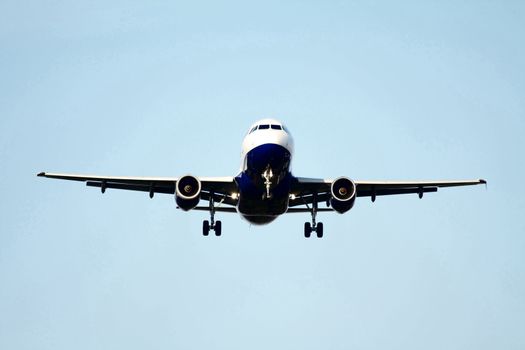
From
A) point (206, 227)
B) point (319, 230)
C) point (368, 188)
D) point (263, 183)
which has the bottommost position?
point (319, 230)

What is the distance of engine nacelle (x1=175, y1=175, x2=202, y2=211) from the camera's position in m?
37.6

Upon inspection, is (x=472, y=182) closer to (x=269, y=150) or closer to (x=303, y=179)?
(x=303, y=179)

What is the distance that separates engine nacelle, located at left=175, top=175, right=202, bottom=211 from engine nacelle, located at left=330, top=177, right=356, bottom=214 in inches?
238

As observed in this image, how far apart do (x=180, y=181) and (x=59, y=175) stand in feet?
22.1

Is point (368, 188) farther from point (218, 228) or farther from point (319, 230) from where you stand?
point (218, 228)

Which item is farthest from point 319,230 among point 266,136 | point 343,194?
point 266,136

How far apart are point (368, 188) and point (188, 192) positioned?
1026 cm

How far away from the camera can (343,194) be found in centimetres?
3806

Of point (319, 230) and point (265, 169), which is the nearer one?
point (265, 169)

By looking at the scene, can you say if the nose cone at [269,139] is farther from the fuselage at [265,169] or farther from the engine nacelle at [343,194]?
the engine nacelle at [343,194]

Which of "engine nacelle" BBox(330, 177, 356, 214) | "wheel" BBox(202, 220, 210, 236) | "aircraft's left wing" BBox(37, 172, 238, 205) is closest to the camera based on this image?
"engine nacelle" BBox(330, 177, 356, 214)

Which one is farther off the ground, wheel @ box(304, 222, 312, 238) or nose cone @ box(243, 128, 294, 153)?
nose cone @ box(243, 128, 294, 153)

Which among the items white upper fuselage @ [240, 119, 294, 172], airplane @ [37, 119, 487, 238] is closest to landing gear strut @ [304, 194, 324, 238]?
airplane @ [37, 119, 487, 238]

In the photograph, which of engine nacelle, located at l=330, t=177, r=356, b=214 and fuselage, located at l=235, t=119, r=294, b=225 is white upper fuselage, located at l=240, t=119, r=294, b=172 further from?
engine nacelle, located at l=330, t=177, r=356, b=214
